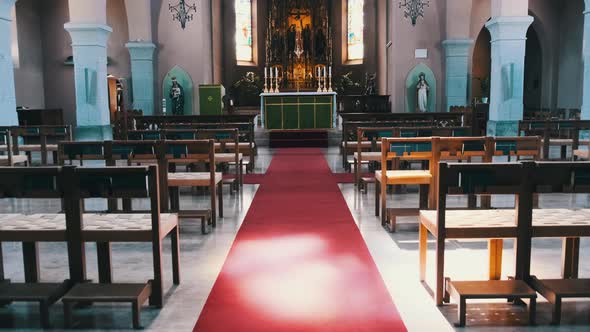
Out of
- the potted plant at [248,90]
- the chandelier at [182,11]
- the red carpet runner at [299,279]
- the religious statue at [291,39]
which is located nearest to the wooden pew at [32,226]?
the red carpet runner at [299,279]

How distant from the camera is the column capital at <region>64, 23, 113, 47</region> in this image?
11.1m

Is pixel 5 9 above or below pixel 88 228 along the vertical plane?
above

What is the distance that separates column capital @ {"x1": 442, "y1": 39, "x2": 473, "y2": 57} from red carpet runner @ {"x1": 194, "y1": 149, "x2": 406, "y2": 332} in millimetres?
A: 11449

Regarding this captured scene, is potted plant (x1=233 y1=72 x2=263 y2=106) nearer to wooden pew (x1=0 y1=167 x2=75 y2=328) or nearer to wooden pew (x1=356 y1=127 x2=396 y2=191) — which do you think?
wooden pew (x1=356 y1=127 x2=396 y2=191)

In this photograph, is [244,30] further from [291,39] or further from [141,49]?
[141,49]

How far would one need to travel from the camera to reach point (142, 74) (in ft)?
54.4

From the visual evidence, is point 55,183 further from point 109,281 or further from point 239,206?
point 239,206

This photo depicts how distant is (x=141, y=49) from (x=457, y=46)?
30.6 feet

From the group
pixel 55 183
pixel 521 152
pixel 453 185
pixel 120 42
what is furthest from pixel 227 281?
pixel 120 42

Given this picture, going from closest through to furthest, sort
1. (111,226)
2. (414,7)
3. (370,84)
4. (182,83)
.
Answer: (111,226), (414,7), (182,83), (370,84)

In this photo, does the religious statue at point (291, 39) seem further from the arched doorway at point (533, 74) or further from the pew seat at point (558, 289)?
the pew seat at point (558, 289)

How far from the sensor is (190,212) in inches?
209

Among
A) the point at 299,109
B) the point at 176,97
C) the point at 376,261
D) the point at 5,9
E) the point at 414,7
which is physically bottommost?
the point at 376,261

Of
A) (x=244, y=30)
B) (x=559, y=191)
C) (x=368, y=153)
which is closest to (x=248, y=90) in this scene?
(x=244, y=30)
